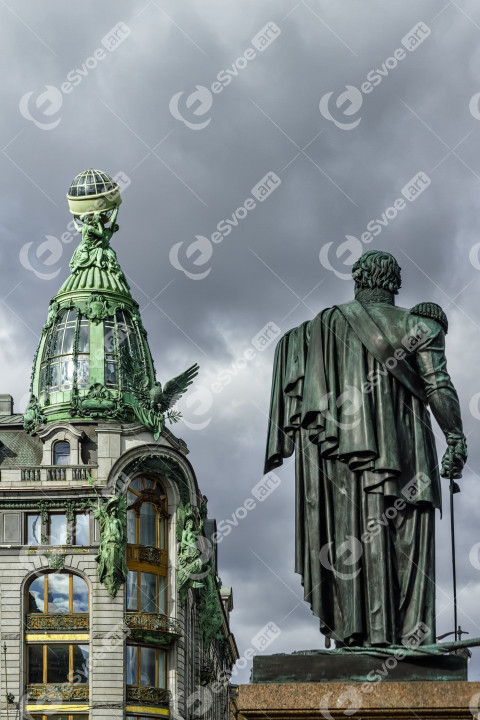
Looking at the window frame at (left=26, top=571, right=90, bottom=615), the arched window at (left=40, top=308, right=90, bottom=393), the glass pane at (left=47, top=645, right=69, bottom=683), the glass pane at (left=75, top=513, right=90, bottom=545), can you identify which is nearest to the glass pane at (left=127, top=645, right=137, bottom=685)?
the window frame at (left=26, top=571, right=90, bottom=615)

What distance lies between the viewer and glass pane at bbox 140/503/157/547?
2810 inches

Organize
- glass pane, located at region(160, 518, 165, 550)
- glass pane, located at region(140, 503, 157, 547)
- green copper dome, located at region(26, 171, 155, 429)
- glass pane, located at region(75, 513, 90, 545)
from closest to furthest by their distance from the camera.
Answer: glass pane, located at region(75, 513, 90, 545) < glass pane, located at region(140, 503, 157, 547) < glass pane, located at region(160, 518, 165, 550) < green copper dome, located at region(26, 171, 155, 429)

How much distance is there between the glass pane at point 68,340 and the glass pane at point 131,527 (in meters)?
9.98

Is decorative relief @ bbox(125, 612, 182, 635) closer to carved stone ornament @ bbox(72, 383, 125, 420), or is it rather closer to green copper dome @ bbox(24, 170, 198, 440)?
green copper dome @ bbox(24, 170, 198, 440)

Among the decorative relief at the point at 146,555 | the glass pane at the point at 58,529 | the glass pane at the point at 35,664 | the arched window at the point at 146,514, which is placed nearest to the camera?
the glass pane at the point at 35,664

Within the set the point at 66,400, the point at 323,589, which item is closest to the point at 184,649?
the point at 66,400

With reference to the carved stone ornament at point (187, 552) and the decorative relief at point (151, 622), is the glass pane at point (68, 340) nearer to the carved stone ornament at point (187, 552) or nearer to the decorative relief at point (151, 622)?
the carved stone ornament at point (187, 552)

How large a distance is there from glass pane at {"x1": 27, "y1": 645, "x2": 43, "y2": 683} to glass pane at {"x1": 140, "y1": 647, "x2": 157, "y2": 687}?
5.04 m

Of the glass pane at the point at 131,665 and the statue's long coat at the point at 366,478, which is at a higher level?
the glass pane at the point at 131,665

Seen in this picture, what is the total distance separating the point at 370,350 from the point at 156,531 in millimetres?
59602

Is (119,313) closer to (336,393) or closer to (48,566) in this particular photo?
(48,566)

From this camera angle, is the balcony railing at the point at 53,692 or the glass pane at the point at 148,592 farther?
the glass pane at the point at 148,592

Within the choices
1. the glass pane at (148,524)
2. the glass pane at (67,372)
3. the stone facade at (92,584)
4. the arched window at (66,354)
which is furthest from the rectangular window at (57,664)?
the glass pane at (67,372)

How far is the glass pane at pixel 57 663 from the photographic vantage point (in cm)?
6719
